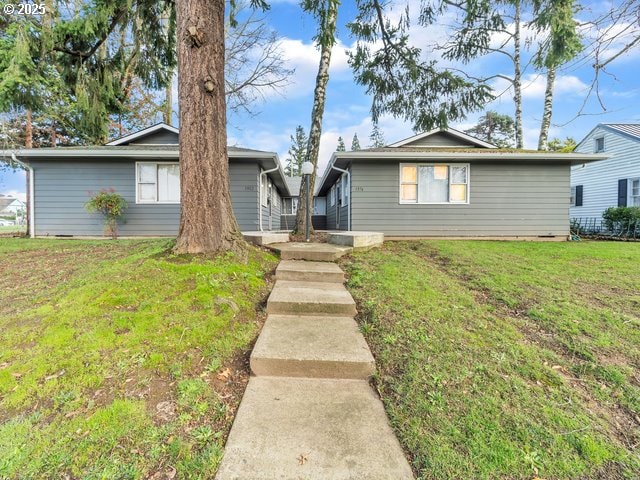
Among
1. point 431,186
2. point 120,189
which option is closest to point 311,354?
point 431,186

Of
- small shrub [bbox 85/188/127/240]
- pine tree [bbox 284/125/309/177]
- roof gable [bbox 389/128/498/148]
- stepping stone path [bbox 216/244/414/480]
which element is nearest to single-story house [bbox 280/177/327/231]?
roof gable [bbox 389/128/498/148]

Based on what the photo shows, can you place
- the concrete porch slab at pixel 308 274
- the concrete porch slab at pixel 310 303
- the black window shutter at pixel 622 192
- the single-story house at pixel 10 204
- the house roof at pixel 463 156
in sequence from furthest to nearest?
the single-story house at pixel 10 204 < the black window shutter at pixel 622 192 < the house roof at pixel 463 156 < the concrete porch slab at pixel 308 274 < the concrete porch slab at pixel 310 303

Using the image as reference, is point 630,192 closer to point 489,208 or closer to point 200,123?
point 489,208

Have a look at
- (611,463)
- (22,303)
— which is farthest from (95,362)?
(611,463)

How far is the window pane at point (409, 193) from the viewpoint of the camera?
9.14 metres

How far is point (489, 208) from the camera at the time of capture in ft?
30.2

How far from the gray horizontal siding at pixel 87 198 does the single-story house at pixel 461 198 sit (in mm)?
3963

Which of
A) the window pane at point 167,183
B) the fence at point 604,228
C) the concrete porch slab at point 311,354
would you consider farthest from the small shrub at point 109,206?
the fence at point 604,228

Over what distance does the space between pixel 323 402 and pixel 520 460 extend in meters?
1.01

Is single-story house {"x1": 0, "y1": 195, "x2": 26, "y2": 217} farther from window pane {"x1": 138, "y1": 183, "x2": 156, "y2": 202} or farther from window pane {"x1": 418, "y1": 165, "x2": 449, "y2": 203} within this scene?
window pane {"x1": 418, "y1": 165, "x2": 449, "y2": 203}

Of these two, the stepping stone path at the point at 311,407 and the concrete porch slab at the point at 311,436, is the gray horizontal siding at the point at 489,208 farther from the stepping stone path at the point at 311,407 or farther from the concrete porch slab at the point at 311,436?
the concrete porch slab at the point at 311,436

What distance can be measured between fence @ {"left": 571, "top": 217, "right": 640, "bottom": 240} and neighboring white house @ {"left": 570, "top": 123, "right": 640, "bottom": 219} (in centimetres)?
63

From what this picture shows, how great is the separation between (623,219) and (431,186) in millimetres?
8569

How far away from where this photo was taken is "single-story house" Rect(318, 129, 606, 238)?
905 centimetres
